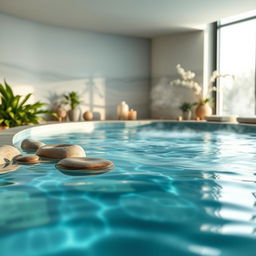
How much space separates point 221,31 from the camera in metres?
9.84

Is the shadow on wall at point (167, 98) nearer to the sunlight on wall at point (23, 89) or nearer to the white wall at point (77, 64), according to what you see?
the white wall at point (77, 64)

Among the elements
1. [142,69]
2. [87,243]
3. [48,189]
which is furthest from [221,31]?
[87,243]

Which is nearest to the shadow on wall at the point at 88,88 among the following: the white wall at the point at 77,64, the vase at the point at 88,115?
the white wall at the point at 77,64

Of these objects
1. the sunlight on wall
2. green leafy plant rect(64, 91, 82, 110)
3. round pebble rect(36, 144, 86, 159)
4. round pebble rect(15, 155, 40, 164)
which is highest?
the sunlight on wall

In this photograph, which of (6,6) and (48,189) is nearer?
(48,189)

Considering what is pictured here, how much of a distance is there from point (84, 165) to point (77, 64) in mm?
7874

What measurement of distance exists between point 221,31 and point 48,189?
8.79 m

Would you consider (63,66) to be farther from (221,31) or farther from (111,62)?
(221,31)

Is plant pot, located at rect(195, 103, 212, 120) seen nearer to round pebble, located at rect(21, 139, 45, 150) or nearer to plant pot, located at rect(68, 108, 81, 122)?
plant pot, located at rect(68, 108, 81, 122)

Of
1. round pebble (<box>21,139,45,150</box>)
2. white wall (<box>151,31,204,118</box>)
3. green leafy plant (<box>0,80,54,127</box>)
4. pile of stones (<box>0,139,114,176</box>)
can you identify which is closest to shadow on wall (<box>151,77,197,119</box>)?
white wall (<box>151,31,204,118</box>)

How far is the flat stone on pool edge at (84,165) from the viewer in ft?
9.43

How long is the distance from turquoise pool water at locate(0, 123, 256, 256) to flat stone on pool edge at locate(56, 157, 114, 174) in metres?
0.10

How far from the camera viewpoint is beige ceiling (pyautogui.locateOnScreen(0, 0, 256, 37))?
24.1 ft

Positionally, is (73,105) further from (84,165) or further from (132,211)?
(132,211)
